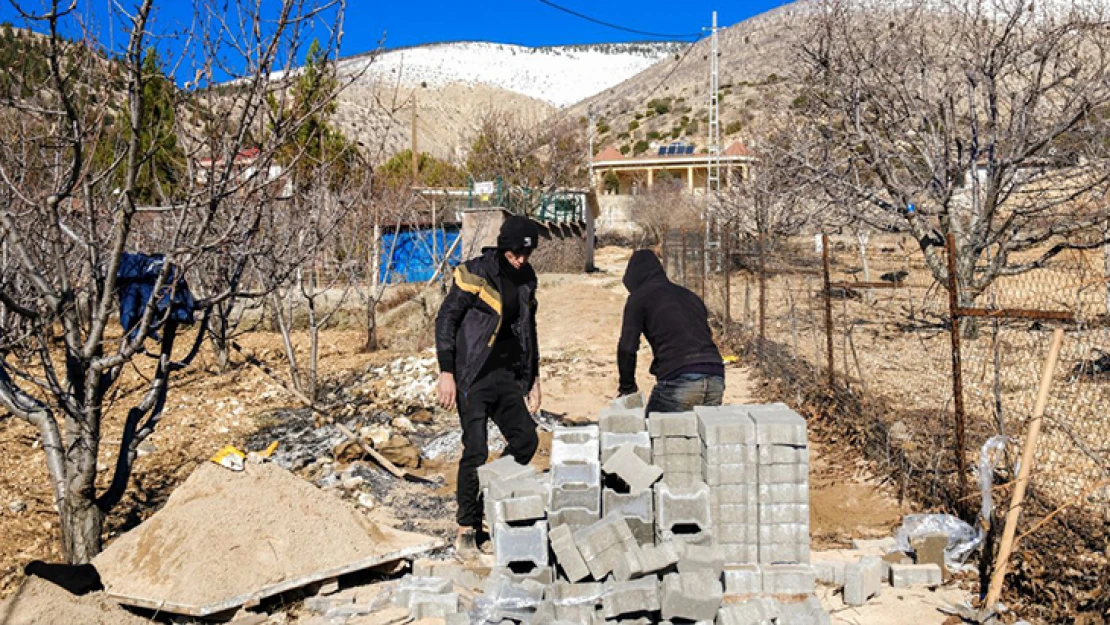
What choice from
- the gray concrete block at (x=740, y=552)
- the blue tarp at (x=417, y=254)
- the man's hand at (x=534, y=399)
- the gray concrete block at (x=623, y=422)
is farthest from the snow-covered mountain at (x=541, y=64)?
the gray concrete block at (x=740, y=552)

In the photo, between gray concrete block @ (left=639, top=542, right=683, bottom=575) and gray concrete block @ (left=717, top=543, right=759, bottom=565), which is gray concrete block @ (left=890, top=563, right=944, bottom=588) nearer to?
gray concrete block @ (left=717, top=543, right=759, bottom=565)

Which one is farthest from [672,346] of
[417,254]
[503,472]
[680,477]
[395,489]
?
[417,254]

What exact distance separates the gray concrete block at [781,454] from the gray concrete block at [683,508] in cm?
32

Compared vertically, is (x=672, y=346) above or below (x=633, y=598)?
above

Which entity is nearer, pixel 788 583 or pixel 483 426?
pixel 788 583

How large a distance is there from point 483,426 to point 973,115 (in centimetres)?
925

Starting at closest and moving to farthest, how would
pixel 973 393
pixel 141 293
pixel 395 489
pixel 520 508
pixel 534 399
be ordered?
pixel 520 508, pixel 141 293, pixel 534 399, pixel 395 489, pixel 973 393

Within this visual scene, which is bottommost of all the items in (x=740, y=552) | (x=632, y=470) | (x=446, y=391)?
(x=740, y=552)

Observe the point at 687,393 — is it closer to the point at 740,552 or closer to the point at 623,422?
the point at 623,422

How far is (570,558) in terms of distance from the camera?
4219 millimetres

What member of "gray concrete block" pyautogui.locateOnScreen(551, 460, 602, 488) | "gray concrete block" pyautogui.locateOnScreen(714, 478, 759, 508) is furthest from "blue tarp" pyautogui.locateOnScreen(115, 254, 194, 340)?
"gray concrete block" pyautogui.locateOnScreen(714, 478, 759, 508)

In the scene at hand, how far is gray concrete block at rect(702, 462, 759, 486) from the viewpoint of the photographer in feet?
14.7

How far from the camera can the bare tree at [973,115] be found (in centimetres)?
1184

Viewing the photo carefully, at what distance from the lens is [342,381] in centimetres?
1302
